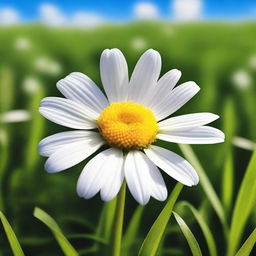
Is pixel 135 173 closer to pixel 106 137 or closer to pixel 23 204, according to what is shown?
pixel 106 137

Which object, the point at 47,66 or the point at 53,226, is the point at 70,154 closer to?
the point at 53,226

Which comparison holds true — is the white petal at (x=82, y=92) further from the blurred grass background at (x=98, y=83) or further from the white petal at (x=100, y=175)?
the blurred grass background at (x=98, y=83)

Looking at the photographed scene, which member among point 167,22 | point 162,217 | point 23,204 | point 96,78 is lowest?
point 23,204

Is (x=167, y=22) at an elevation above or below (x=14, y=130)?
above

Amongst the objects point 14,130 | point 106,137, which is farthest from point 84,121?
point 14,130

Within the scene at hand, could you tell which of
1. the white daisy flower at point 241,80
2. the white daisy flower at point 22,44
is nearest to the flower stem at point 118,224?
the white daisy flower at point 241,80

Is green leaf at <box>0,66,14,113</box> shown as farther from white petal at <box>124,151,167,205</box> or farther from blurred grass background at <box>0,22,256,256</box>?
white petal at <box>124,151,167,205</box>

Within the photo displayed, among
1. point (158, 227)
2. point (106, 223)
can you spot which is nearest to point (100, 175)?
point (158, 227)
